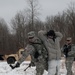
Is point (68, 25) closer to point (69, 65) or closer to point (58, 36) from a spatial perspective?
point (69, 65)

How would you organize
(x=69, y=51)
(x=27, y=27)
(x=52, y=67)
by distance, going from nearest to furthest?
(x=52, y=67)
(x=69, y=51)
(x=27, y=27)

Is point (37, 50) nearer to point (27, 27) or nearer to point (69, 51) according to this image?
point (69, 51)

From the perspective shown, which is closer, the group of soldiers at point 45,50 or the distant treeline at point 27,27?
the group of soldiers at point 45,50

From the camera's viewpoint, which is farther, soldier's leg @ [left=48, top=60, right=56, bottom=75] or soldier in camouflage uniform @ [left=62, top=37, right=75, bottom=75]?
soldier in camouflage uniform @ [left=62, top=37, right=75, bottom=75]

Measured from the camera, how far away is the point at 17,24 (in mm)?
63031

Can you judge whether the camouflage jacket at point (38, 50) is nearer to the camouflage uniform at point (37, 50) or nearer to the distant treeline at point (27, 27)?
the camouflage uniform at point (37, 50)

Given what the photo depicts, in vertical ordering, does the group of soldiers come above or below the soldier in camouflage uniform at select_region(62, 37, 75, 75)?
above

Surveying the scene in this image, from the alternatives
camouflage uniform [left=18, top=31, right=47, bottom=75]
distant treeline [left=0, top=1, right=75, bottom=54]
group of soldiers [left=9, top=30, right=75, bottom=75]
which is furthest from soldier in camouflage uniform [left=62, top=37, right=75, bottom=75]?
distant treeline [left=0, top=1, right=75, bottom=54]

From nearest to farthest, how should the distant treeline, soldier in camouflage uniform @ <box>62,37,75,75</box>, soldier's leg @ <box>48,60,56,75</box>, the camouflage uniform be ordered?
the camouflage uniform, soldier's leg @ <box>48,60,56,75</box>, soldier in camouflage uniform @ <box>62,37,75,75</box>, the distant treeline

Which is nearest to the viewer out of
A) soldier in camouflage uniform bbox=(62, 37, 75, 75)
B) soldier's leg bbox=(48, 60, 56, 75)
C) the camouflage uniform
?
the camouflage uniform

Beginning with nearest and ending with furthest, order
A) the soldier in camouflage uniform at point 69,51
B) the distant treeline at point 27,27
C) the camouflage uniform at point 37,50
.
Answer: the camouflage uniform at point 37,50, the soldier in camouflage uniform at point 69,51, the distant treeline at point 27,27

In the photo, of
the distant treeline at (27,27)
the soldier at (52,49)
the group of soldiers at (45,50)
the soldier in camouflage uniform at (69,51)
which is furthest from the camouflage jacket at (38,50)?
the distant treeline at (27,27)

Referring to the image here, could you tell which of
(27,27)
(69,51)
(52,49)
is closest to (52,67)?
(52,49)

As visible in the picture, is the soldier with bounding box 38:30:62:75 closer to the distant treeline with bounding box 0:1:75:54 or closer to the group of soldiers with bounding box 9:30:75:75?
the group of soldiers with bounding box 9:30:75:75
